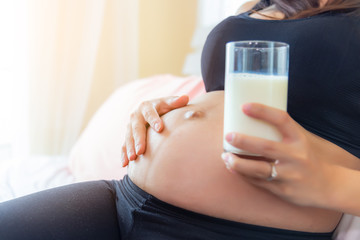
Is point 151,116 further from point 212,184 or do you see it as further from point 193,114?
point 212,184

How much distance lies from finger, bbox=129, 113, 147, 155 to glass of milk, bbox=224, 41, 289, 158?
0.28m

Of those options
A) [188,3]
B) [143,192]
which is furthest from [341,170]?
[188,3]

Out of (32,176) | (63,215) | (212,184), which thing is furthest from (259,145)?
(32,176)

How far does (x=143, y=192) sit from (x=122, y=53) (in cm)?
160

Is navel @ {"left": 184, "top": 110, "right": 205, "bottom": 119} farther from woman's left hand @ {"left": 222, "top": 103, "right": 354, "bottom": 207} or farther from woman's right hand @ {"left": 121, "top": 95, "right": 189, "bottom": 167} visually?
woman's left hand @ {"left": 222, "top": 103, "right": 354, "bottom": 207}

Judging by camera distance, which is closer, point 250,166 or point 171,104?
point 250,166

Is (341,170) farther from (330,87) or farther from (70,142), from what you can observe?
(70,142)

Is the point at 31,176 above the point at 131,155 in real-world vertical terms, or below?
below

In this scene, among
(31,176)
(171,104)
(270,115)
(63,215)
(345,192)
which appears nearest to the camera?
(270,115)

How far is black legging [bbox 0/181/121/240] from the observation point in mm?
702

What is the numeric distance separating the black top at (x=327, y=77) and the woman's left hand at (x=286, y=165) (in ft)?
0.57

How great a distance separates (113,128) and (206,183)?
808 millimetres

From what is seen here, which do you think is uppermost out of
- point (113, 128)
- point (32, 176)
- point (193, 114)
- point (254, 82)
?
point (254, 82)

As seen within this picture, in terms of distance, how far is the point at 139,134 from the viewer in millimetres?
809
